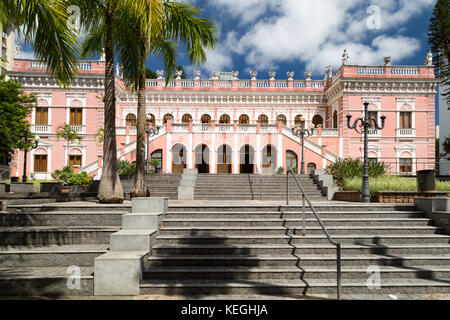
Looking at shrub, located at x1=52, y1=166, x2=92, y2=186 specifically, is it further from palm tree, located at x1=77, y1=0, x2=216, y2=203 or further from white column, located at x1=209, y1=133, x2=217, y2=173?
white column, located at x1=209, y1=133, x2=217, y2=173

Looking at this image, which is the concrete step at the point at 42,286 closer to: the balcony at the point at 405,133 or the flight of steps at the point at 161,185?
the flight of steps at the point at 161,185

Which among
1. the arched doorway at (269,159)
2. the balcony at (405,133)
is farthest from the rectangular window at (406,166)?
the arched doorway at (269,159)

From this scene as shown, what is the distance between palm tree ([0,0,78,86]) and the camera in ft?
14.8

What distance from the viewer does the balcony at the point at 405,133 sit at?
89.1 ft

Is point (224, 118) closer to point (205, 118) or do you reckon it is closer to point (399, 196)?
point (205, 118)

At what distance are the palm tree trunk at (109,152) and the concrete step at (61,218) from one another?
1.24 m

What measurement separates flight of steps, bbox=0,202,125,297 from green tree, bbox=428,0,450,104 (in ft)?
112

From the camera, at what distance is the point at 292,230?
628cm

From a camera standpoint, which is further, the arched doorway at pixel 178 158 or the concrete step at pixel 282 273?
the arched doorway at pixel 178 158

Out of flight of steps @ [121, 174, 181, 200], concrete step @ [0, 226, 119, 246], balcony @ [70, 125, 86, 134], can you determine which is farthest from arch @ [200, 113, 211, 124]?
concrete step @ [0, 226, 119, 246]

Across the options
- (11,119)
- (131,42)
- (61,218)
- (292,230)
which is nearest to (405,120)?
(292,230)

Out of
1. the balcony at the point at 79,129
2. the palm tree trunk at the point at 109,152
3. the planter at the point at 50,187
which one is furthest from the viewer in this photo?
the balcony at the point at 79,129
